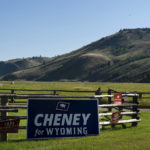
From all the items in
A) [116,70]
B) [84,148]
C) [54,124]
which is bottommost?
[84,148]

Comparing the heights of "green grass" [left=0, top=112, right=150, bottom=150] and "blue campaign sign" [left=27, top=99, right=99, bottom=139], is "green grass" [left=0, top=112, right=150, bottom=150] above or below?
below

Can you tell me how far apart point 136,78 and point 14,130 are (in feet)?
521

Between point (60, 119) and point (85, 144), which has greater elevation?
point (60, 119)

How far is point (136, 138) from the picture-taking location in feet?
29.0

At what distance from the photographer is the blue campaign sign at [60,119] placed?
27.0 feet

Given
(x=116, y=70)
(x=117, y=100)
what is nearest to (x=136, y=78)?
(x=116, y=70)

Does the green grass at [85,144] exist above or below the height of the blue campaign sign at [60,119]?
below

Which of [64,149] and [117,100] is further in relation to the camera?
[117,100]

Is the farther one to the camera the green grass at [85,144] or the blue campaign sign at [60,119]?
the blue campaign sign at [60,119]

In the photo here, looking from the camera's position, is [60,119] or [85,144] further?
[60,119]

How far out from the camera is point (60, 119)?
8430 mm

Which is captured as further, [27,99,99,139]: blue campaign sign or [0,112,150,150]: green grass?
[27,99,99,139]: blue campaign sign

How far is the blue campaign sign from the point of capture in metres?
8.24

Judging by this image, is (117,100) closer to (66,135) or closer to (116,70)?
(66,135)
